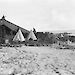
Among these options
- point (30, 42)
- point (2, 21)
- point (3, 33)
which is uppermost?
point (2, 21)

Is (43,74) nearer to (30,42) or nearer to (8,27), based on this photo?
(30,42)

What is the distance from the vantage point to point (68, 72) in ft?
21.6

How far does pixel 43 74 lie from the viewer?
6199 millimetres

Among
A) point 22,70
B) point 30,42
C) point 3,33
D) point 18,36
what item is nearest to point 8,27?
point 3,33

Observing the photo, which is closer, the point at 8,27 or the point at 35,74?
the point at 35,74

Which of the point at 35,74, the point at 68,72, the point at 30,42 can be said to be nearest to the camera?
the point at 35,74

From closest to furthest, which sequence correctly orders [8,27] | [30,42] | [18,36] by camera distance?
[18,36], [30,42], [8,27]

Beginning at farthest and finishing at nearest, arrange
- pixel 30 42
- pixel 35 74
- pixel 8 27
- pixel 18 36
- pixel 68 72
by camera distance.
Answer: pixel 8 27
pixel 30 42
pixel 18 36
pixel 68 72
pixel 35 74

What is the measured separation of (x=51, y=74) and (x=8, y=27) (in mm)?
18889

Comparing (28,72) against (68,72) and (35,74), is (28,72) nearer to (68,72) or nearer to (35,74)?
(35,74)

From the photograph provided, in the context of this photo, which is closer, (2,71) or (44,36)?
(2,71)

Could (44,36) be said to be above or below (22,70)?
above

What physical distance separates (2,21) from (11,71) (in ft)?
65.0

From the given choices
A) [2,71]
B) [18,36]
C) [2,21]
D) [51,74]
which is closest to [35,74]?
[51,74]
